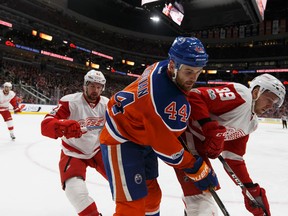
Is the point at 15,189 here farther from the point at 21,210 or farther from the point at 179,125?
the point at 179,125

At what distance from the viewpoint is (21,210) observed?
7.93 feet

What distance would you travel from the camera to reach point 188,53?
4.56ft

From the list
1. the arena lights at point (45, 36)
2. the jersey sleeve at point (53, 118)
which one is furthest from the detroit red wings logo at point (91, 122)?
the arena lights at point (45, 36)

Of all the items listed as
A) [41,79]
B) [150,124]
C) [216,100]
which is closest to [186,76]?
[150,124]

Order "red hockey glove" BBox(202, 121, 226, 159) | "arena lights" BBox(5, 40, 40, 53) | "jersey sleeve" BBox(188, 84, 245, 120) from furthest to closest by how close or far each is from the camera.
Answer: "arena lights" BBox(5, 40, 40, 53) → "jersey sleeve" BBox(188, 84, 245, 120) → "red hockey glove" BBox(202, 121, 226, 159)

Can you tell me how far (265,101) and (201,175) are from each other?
0.73 meters

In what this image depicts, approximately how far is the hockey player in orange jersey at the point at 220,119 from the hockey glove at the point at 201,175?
8cm

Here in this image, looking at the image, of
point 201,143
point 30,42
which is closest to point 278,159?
point 201,143

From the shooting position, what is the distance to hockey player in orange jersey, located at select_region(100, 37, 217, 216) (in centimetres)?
138

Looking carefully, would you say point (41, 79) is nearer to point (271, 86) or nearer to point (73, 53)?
point (73, 53)

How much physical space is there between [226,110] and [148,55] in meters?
30.4

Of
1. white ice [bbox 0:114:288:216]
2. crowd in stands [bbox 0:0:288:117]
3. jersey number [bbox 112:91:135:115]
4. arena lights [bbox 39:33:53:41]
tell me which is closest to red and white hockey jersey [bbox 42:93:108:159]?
white ice [bbox 0:114:288:216]

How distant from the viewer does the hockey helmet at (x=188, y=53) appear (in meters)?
1.38

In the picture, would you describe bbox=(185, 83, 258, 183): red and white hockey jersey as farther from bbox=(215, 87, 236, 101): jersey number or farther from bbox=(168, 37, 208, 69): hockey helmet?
bbox=(168, 37, 208, 69): hockey helmet
